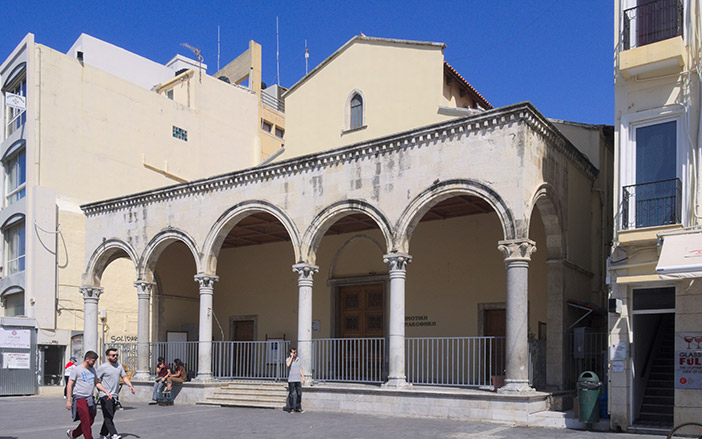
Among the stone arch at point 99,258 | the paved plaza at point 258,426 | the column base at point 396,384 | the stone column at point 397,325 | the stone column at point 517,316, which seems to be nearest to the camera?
the paved plaza at point 258,426

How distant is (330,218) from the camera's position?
1658 centimetres

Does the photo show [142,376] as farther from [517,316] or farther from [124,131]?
[124,131]

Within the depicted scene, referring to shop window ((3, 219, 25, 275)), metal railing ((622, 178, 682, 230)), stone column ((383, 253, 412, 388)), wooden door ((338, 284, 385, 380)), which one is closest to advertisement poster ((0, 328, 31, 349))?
shop window ((3, 219, 25, 275))

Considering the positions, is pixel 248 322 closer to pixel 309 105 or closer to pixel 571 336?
pixel 309 105

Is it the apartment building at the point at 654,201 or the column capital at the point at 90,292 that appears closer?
the apartment building at the point at 654,201

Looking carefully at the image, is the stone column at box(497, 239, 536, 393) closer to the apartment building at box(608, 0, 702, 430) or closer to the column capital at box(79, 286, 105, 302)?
the apartment building at box(608, 0, 702, 430)

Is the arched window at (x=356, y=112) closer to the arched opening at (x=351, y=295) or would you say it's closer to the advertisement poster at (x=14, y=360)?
the arched opening at (x=351, y=295)

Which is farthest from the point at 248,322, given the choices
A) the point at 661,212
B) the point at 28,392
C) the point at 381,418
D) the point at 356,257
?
the point at 661,212

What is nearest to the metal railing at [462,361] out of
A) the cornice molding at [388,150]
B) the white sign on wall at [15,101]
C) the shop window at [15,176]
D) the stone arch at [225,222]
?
the stone arch at [225,222]

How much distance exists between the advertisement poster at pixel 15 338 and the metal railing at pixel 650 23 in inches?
787

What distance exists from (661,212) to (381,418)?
21.3ft

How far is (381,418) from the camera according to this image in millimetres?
14258

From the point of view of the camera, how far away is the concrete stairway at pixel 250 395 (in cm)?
1683

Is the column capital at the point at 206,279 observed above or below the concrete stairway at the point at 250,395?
above
